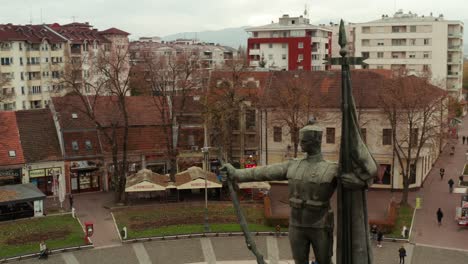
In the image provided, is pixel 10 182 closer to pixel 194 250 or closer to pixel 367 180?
pixel 194 250

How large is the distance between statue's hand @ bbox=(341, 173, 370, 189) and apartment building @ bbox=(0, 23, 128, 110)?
6751cm

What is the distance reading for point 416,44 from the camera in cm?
8969

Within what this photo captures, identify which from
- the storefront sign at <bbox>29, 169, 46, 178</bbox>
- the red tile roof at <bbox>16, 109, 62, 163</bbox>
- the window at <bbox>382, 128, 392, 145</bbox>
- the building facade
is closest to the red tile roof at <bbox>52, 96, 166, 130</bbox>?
the red tile roof at <bbox>16, 109, 62, 163</bbox>

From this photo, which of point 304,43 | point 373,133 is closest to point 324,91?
point 373,133

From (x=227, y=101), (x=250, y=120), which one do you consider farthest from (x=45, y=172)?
(x=250, y=120)

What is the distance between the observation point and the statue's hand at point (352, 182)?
27.1 ft

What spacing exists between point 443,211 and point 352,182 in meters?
32.0

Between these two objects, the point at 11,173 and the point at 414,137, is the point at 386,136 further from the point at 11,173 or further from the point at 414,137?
the point at 11,173

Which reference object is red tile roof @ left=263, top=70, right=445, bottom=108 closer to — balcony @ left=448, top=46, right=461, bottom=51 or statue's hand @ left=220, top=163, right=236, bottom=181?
statue's hand @ left=220, top=163, right=236, bottom=181

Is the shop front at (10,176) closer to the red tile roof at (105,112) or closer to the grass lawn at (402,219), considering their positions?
the red tile roof at (105,112)

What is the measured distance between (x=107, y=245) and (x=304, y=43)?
6511 centimetres

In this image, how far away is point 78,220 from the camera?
1416 inches

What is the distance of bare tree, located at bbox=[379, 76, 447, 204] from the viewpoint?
38.7m

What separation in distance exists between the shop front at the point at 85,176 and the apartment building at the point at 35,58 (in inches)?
1199
